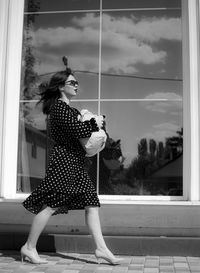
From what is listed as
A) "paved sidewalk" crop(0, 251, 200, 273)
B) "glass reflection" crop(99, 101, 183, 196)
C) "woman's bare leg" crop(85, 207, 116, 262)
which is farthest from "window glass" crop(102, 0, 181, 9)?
"paved sidewalk" crop(0, 251, 200, 273)

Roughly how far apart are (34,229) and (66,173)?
484 millimetres

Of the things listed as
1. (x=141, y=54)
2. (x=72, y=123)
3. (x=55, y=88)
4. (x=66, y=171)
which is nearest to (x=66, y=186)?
(x=66, y=171)

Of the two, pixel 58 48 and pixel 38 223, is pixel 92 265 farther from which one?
pixel 58 48

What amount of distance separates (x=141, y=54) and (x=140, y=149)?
102 cm

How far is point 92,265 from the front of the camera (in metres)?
3.72

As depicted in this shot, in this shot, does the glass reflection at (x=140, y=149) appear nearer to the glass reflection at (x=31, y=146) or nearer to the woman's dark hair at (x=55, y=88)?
the glass reflection at (x=31, y=146)

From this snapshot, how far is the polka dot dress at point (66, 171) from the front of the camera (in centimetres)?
366

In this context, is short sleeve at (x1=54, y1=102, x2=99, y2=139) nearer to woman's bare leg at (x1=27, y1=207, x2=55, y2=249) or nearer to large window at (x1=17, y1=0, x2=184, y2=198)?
woman's bare leg at (x1=27, y1=207, x2=55, y2=249)

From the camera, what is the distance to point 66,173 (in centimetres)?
369

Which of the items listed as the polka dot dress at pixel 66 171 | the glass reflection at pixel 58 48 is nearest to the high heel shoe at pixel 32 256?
the polka dot dress at pixel 66 171

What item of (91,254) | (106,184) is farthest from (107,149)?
(91,254)

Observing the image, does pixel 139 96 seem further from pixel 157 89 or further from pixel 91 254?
pixel 91 254

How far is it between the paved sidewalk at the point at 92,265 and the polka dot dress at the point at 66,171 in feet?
1.39

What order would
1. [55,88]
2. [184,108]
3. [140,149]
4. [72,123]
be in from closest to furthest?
[72,123]
[55,88]
[184,108]
[140,149]
